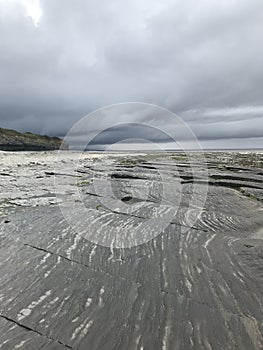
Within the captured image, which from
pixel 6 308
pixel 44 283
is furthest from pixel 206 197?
pixel 6 308

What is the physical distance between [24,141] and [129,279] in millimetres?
125588

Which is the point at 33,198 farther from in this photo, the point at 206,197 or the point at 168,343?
the point at 168,343

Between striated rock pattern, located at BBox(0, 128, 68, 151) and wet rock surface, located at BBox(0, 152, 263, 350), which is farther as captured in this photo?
→ striated rock pattern, located at BBox(0, 128, 68, 151)

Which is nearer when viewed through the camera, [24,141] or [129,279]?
[129,279]

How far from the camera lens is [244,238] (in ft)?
21.0

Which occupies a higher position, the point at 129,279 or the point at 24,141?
the point at 24,141

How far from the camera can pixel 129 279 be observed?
15.0ft

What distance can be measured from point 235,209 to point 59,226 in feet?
19.3

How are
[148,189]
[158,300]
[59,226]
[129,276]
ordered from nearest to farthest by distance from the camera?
[158,300] → [129,276] → [59,226] → [148,189]

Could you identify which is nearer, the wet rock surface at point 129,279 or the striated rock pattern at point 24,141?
the wet rock surface at point 129,279

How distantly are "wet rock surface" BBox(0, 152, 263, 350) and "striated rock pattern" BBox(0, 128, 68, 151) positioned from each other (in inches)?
3558

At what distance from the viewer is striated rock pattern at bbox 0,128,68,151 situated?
340ft

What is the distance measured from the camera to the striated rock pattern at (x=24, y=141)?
104m

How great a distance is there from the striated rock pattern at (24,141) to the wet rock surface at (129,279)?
296ft
